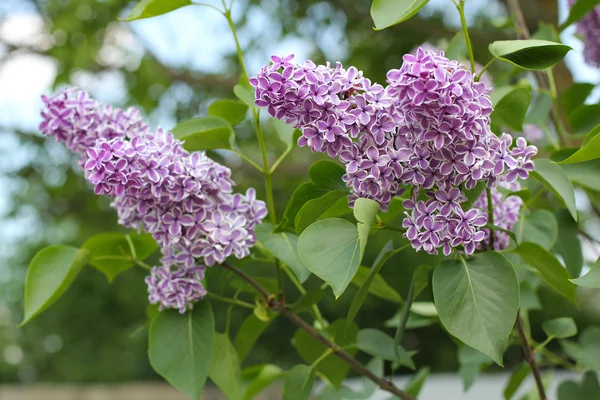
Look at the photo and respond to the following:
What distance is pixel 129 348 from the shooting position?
14.4 feet

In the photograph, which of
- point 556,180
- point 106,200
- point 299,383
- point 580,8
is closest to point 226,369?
point 299,383

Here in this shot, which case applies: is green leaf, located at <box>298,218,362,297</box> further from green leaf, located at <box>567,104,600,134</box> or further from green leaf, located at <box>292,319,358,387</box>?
green leaf, located at <box>567,104,600,134</box>

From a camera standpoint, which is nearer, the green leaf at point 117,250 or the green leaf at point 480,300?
the green leaf at point 480,300

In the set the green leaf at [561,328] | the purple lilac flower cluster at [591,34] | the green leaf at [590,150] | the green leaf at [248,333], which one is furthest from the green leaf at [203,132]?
the purple lilac flower cluster at [591,34]

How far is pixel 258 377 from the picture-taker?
2.93ft

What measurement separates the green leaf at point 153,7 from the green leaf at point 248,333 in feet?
1.21

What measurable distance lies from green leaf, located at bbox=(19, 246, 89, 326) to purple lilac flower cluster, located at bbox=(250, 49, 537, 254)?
276 mm

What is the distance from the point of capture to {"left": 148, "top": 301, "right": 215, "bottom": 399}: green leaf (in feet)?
2.09

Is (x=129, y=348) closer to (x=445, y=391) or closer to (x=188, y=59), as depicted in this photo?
(x=188, y=59)

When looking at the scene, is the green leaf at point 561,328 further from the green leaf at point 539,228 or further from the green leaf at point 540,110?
the green leaf at point 540,110

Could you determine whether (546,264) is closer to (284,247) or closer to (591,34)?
(284,247)

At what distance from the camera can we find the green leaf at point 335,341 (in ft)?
2.61

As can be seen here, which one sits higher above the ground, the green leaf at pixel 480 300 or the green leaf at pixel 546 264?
the green leaf at pixel 480 300

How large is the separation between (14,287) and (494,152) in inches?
190
